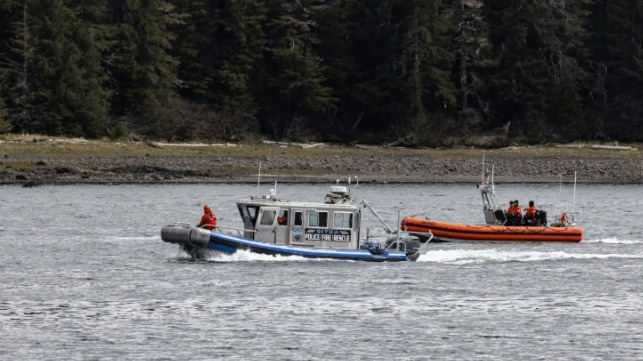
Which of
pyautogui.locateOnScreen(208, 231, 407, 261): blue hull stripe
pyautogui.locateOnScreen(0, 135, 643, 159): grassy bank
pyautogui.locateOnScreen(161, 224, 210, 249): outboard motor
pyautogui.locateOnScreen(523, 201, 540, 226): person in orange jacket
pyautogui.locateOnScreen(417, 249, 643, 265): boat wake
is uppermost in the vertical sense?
pyautogui.locateOnScreen(0, 135, 643, 159): grassy bank

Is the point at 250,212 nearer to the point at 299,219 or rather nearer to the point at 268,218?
the point at 268,218

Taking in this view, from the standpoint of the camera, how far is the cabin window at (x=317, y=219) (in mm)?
45188

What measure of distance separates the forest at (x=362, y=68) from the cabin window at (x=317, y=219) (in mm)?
51683

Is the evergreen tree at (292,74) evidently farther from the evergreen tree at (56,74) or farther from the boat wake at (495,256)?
the boat wake at (495,256)

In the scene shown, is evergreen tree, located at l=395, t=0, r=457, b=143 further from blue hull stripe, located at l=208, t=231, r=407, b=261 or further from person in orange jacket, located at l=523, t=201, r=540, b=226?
blue hull stripe, located at l=208, t=231, r=407, b=261

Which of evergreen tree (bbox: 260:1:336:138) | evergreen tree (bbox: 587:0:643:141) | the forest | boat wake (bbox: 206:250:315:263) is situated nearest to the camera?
boat wake (bbox: 206:250:315:263)

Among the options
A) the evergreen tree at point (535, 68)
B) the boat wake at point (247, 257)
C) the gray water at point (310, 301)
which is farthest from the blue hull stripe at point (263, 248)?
the evergreen tree at point (535, 68)

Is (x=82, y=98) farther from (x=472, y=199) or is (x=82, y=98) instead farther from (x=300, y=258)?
(x=300, y=258)

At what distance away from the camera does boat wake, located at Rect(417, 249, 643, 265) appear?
4922cm

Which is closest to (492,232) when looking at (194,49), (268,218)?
(268,218)

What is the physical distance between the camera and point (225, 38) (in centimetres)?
10250

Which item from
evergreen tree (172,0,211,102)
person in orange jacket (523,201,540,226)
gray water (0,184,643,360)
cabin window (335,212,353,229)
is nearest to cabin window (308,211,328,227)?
cabin window (335,212,353,229)

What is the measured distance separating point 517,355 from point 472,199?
5040 cm

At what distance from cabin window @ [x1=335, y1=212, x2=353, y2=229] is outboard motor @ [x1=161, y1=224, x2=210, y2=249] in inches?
155
